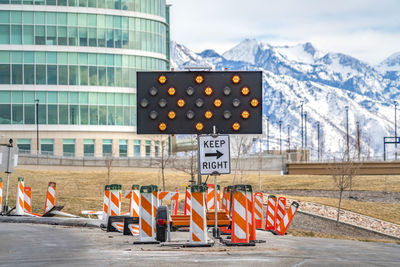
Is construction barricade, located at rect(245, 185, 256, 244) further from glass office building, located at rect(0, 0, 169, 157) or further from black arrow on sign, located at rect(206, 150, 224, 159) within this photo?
glass office building, located at rect(0, 0, 169, 157)

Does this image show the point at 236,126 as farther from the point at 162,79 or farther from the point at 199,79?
the point at 162,79

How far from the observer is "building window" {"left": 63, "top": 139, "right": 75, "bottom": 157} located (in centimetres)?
8244

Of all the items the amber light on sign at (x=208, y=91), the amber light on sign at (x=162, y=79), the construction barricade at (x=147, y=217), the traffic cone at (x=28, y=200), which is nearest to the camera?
the construction barricade at (x=147, y=217)

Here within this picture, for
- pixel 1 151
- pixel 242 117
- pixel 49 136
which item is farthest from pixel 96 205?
pixel 49 136

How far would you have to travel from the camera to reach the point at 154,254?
572 inches

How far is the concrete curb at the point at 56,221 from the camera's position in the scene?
23.8 m

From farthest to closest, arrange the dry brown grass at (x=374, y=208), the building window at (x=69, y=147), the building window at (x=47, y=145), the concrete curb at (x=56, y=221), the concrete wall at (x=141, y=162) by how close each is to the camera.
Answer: the building window at (x=69, y=147), the building window at (x=47, y=145), the concrete wall at (x=141, y=162), the dry brown grass at (x=374, y=208), the concrete curb at (x=56, y=221)

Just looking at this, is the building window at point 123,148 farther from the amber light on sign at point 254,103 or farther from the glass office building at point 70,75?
the amber light on sign at point 254,103

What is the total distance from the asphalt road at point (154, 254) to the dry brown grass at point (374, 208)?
23634mm

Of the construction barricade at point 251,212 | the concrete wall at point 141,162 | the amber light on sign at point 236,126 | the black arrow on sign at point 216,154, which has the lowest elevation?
the concrete wall at point 141,162

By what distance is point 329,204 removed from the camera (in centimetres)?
4303

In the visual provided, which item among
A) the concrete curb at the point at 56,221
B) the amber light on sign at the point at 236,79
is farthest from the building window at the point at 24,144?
the amber light on sign at the point at 236,79

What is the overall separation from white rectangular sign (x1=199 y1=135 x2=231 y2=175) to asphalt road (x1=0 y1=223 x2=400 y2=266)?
1.79m

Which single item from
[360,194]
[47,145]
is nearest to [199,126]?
[360,194]
